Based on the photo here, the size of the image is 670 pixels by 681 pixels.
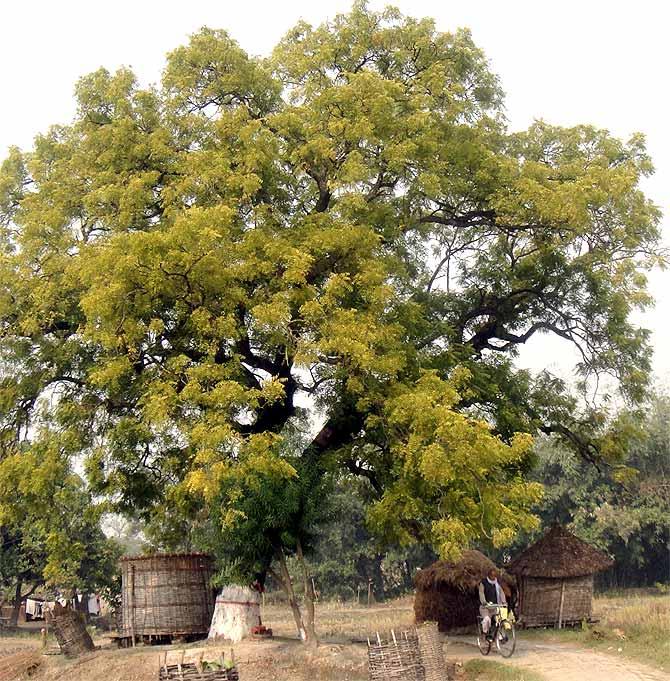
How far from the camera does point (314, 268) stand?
633 inches

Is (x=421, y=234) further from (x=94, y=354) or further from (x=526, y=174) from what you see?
(x=94, y=354)

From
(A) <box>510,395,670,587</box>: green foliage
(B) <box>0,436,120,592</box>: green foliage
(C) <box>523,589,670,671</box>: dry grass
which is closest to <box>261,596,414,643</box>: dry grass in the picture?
(C) <box>523,589,670,671</box>: dry grass

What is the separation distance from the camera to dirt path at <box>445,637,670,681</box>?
1252 cm

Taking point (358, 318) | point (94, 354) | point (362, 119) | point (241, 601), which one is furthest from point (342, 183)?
point (241, 601)

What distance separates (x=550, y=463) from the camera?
126ft

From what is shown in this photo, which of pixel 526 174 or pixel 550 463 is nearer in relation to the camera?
pixel 526 174

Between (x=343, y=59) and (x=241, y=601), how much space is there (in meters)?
11.9

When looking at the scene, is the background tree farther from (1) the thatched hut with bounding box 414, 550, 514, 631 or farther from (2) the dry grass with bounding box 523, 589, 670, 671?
(2) the dry grass with bounding box 523, 589, 670, 671

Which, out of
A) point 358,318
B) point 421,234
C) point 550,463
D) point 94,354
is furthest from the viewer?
point 550,463

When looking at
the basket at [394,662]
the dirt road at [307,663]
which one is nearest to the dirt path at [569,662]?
the dirt road at [307,663]

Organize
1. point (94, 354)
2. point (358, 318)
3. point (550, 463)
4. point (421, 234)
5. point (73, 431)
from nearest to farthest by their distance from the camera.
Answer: point (358, 318)
point (73, 431)
point (94, 354)
point (421, 234)
point (550, 463)

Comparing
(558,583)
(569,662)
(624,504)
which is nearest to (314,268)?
(569,662)

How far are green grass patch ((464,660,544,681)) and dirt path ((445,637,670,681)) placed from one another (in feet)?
0.99

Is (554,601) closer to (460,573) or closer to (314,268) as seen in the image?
(460,573)
